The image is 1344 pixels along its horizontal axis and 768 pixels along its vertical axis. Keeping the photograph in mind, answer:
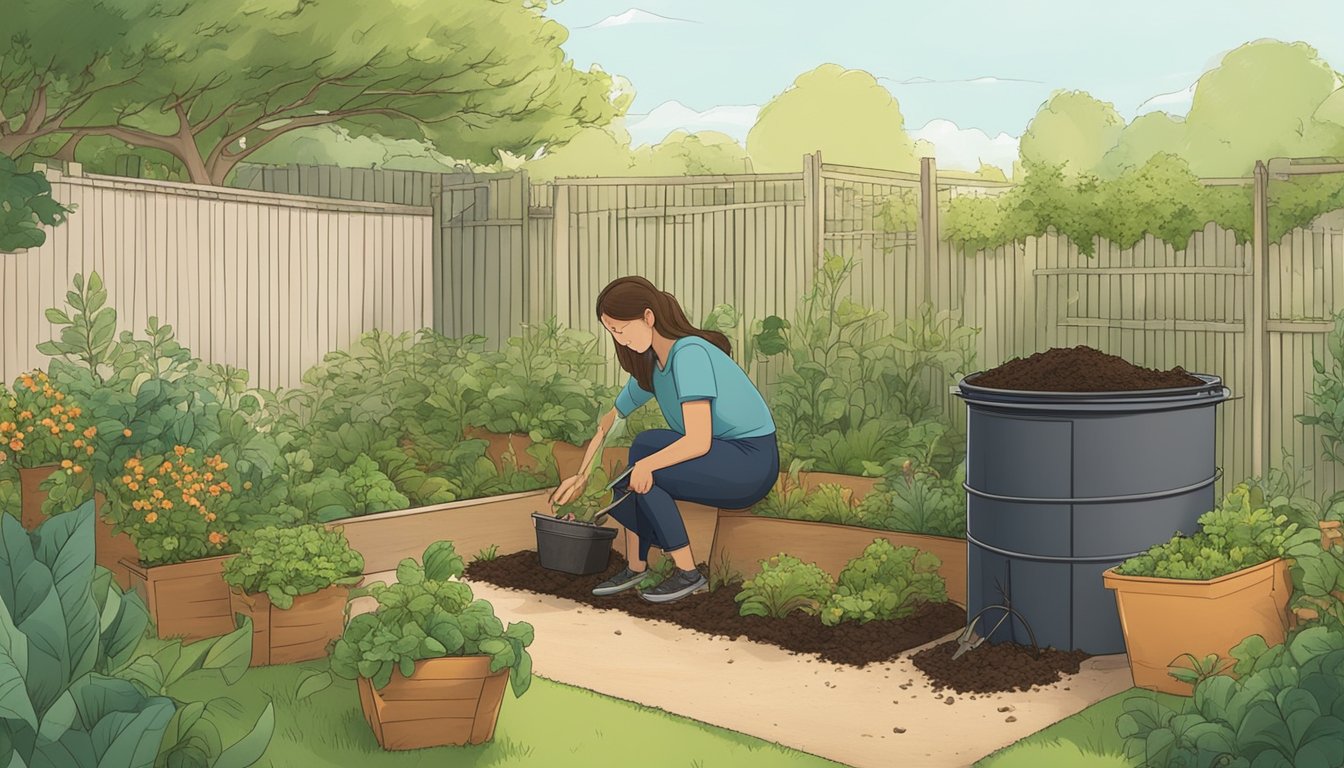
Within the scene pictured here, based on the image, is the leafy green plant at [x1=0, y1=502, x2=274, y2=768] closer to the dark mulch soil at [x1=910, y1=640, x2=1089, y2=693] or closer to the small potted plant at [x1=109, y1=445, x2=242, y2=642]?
the small potted plant at [x1=109, y1=445, x2=242, y2=642]

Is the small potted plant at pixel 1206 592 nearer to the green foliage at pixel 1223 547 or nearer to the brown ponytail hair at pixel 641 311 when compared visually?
the green foliage at pixel 1223 547

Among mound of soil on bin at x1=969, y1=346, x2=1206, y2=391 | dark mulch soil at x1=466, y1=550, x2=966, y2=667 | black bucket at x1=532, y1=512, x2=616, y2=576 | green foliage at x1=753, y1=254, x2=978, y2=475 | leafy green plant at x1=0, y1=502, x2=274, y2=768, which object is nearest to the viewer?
leafy green plant at x1=0, y1=502, x2=274, y2=768

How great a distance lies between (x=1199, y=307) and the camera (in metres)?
7.35

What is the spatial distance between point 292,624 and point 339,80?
9.14 meters

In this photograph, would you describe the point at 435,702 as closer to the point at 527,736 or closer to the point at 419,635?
the point at 419,635

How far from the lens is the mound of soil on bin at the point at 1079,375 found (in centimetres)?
503

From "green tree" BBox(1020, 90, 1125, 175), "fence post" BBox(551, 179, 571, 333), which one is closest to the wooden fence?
"fence post" BBox(551, 179, 571, 333)

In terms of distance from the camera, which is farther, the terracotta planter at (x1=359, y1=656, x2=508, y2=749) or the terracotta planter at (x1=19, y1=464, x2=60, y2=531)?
the terracotta planter at (x1=19, y1=464, x2=60, y2=531)

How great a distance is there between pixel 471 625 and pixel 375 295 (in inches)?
225

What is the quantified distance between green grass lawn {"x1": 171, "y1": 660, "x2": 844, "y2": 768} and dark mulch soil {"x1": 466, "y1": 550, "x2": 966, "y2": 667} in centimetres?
100

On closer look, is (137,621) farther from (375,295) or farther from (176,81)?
(176,81)

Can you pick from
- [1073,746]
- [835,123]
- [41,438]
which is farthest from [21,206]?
[835,123]

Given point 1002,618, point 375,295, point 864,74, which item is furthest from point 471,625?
point 864,74

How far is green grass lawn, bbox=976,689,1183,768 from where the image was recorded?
13.1 ft
